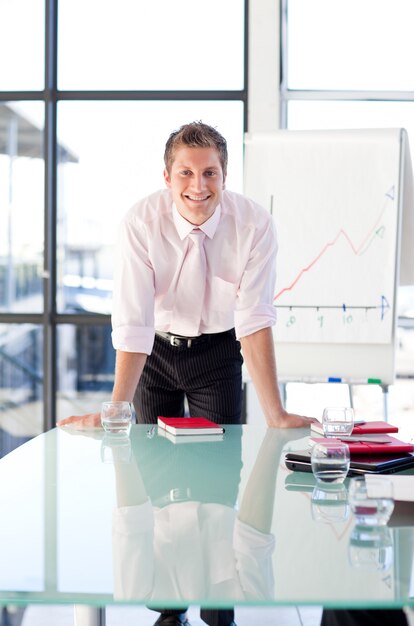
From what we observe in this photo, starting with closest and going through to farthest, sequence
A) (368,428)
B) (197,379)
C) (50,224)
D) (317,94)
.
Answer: (368,428)
(197,379)
(317,94)
(50,224)

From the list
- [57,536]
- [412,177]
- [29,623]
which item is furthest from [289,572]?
[412,177]

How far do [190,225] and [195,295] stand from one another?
8.9 inches

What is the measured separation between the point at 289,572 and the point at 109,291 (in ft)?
11.9

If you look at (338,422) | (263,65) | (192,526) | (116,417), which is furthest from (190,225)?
(263,65)

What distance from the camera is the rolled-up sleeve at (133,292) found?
2461mm

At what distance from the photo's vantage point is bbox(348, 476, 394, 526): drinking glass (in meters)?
1.35

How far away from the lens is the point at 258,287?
259cm

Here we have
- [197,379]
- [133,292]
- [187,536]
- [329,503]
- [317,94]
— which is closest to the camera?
[187,536]

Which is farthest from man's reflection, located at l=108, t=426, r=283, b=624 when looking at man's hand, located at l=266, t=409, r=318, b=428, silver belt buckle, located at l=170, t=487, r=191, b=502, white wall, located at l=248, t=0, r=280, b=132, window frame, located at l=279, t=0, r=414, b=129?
window frame, located at l=279, t=0, r=414, b=129

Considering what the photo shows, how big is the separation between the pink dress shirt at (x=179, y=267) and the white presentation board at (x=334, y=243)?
1.36m

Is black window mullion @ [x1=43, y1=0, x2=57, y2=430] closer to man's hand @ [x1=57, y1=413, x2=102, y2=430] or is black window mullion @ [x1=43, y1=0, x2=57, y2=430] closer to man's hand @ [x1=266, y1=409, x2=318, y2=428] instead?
man's hand @ [x1=57, y1=413, x2=102, y2=430]

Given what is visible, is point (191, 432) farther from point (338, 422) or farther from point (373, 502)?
point (373, 502)

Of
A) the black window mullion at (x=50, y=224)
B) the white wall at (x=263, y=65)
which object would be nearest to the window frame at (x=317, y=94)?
the white wall at (x=263, y=65)

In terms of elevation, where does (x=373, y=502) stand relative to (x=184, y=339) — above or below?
below
